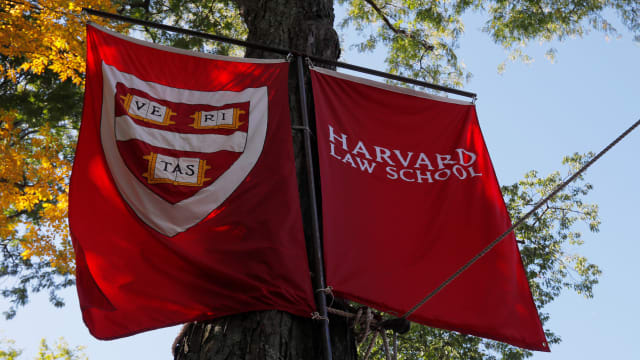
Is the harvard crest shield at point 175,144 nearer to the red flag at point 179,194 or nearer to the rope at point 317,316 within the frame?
the red flag at point 179,194

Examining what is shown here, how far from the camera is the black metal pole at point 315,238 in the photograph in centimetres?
246

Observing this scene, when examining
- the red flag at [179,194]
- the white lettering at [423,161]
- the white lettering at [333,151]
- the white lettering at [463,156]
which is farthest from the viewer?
the white lettering at [463,156]

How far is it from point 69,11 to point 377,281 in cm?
553

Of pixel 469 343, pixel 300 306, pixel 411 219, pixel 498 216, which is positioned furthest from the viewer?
pixel 469 343

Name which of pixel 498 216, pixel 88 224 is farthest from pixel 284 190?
pixel 498 216

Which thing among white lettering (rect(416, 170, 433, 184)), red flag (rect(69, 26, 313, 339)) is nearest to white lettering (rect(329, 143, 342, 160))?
red flag (rect(69, 26, 313, 339))

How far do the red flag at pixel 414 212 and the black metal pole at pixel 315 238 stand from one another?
5cm

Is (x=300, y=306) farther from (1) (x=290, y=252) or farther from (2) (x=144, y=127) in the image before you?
(2) (x=144, y=127)

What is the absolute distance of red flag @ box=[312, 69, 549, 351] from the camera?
275 centimetres

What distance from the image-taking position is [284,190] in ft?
9.27

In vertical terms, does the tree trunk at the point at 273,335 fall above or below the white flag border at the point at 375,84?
below

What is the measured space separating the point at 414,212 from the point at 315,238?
69 cm

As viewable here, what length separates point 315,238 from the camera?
8.87ft

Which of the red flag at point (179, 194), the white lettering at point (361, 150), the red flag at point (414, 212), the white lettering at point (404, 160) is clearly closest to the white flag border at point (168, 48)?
the red flag at point (179, 194)
